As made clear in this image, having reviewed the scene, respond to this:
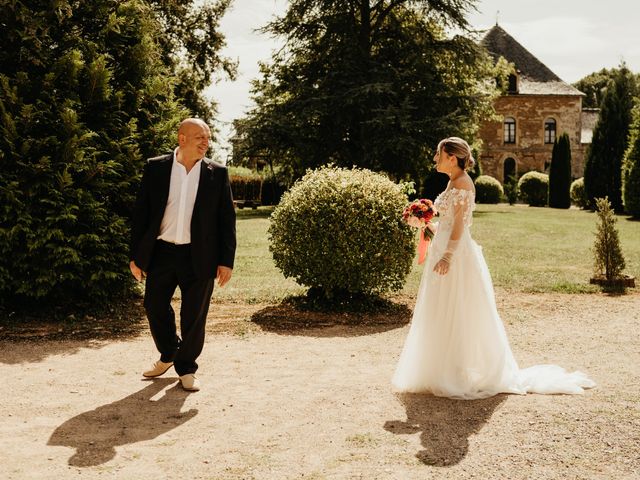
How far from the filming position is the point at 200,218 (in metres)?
5.60

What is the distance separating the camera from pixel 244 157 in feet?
106

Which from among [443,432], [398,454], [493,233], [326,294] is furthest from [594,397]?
[493,233]

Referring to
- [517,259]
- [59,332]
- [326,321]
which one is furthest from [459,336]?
[517,259]

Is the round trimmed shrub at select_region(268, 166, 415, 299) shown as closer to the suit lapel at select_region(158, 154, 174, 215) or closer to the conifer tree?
the suit lapel at select_region(158, 154, 174, 215)

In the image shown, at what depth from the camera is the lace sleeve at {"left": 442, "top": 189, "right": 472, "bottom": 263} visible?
5.62 m

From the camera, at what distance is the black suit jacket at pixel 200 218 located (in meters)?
5.61

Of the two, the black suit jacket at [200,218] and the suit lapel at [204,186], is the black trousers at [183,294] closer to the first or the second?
the black suit jacket at [200,218]

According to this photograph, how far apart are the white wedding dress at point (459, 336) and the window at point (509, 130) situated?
170ft

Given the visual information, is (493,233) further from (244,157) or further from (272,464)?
(272,464)

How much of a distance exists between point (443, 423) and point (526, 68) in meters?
54.8

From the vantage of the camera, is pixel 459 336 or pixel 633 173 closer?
pixel 459 336

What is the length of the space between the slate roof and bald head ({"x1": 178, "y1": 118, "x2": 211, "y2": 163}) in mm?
52463

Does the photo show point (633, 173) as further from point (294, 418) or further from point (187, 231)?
point (294, 418)

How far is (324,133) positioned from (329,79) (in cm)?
280
